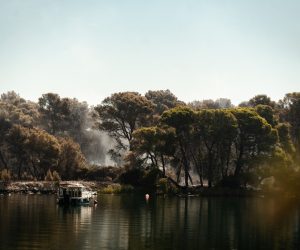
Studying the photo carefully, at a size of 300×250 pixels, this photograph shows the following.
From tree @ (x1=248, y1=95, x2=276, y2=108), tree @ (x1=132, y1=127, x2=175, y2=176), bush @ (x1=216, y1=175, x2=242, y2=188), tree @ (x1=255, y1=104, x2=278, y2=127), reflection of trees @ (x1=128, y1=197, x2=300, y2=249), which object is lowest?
reflection of trees @ (x1=128, y1=197, x2=300, y2=249)

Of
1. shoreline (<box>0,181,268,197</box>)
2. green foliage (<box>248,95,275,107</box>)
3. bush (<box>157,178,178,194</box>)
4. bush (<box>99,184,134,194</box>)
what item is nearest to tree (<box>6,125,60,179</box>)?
shoreline (<box>0,181,268,197</box>)

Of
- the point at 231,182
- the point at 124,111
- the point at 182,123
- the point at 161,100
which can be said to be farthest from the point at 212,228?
the point at 161,100

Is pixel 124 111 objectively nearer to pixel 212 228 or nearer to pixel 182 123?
pixel 182 123

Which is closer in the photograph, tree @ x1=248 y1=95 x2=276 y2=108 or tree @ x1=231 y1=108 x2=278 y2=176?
tree @ x1=231 y1=108 x2=278 y2=176

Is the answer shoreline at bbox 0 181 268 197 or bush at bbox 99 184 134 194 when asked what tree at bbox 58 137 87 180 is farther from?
bush at bbox 99 184 134 194

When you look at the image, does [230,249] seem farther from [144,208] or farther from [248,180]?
[248,180]

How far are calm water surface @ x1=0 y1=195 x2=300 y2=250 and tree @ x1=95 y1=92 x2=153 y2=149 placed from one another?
2502 inches

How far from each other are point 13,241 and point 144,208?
40.5 metres

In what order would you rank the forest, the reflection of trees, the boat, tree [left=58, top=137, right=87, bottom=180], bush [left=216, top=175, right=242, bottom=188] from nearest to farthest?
the reflection of trees
the boat
the forest
bush [left=216, top=175, right=242, bottom=188]
tree [left=58, top=137, right=87, bottom=180]

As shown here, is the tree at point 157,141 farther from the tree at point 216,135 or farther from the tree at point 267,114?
the tree at point 267,114

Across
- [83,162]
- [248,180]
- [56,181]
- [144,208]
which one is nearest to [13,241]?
[144,208]

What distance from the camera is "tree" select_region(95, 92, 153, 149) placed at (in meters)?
146

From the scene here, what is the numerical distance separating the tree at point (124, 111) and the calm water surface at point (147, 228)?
63550mm

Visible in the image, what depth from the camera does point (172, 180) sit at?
125 meters
